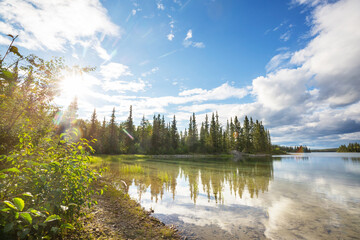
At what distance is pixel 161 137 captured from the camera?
73.7m

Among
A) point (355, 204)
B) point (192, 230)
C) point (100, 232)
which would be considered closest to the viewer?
point (100, 232)

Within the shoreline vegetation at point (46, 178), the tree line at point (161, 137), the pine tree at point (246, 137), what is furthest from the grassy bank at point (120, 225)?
the pine tree at point (246, 137)

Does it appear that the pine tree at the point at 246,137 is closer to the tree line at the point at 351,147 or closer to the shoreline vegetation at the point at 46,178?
the shoreline vegetation at the point at 46,178

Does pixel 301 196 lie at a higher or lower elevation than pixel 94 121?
lower

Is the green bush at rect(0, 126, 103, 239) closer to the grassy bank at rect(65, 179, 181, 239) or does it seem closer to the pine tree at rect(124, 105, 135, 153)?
the grassy bank at rect(65, 179, 181, 239)

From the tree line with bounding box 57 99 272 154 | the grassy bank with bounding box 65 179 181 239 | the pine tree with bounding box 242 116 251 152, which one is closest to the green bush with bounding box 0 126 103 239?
the grassy bank with bounding box 65 179 181 239

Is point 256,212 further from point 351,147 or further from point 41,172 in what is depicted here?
point 351,147

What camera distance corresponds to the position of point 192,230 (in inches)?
226

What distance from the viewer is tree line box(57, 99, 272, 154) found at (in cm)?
5775

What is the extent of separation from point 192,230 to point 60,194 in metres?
4.50

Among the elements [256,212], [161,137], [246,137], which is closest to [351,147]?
[246,137]

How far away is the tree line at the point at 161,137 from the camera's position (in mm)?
57750

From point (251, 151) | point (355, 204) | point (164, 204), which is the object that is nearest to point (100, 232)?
point (164, 204)

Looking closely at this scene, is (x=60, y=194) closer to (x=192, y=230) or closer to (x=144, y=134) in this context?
(x=192, y=230)
